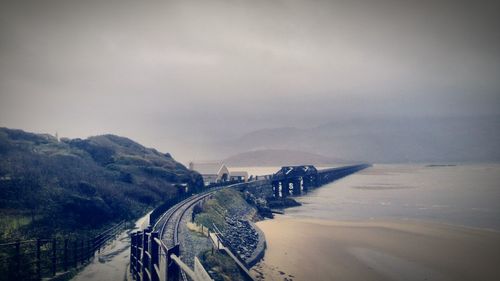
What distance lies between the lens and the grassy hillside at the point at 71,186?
22.8 metres

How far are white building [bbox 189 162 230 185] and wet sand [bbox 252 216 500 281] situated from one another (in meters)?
31.6

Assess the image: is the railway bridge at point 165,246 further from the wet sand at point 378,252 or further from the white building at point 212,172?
the white building at point 212,172

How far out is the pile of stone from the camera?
81.4 feet

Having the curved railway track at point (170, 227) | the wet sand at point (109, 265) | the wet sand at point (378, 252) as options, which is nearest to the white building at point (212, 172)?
the wet sand at point (378, 252)

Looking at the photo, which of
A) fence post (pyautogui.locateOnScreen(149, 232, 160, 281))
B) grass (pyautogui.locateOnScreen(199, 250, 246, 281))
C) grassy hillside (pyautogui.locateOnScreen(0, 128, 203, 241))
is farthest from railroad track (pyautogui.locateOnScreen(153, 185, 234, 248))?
fence post (pyautogui.locateOnScreen(149, 232, 160, 281))

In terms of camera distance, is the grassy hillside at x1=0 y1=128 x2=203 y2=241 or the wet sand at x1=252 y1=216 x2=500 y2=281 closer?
the wet sand at x1=252 y1=216 x2=500 y2=281

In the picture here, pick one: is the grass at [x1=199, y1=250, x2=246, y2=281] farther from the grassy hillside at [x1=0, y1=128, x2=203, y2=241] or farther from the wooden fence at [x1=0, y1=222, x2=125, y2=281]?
the grassy hillside at [x1=0, y1=128, x2=203, y2=241]

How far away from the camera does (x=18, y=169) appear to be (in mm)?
29500

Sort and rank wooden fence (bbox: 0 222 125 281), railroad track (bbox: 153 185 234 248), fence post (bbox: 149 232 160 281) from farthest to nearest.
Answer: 1. railroad track (bbox: 153 185 234 248)
2. wooden fence (bbox: 0 222 125 281)
3. fence post (bbox: 149 232 160 281)

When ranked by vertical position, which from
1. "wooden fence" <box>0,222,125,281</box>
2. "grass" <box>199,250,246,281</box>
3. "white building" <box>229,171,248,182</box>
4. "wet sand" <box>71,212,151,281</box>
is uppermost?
"white building" <box>229,171,248,182</box>

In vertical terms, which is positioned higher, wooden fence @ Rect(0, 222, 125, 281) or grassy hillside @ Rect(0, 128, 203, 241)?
grassy hillside @ Rect(0, 128, 203, 241)

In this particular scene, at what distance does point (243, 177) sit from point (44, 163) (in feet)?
154

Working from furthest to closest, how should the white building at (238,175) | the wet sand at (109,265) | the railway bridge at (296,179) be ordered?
1. the railway bridge at (296,179)
2. the white building at (238,175)
3. the wet sand at (109,265)

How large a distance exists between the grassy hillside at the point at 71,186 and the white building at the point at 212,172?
12.3 meters
